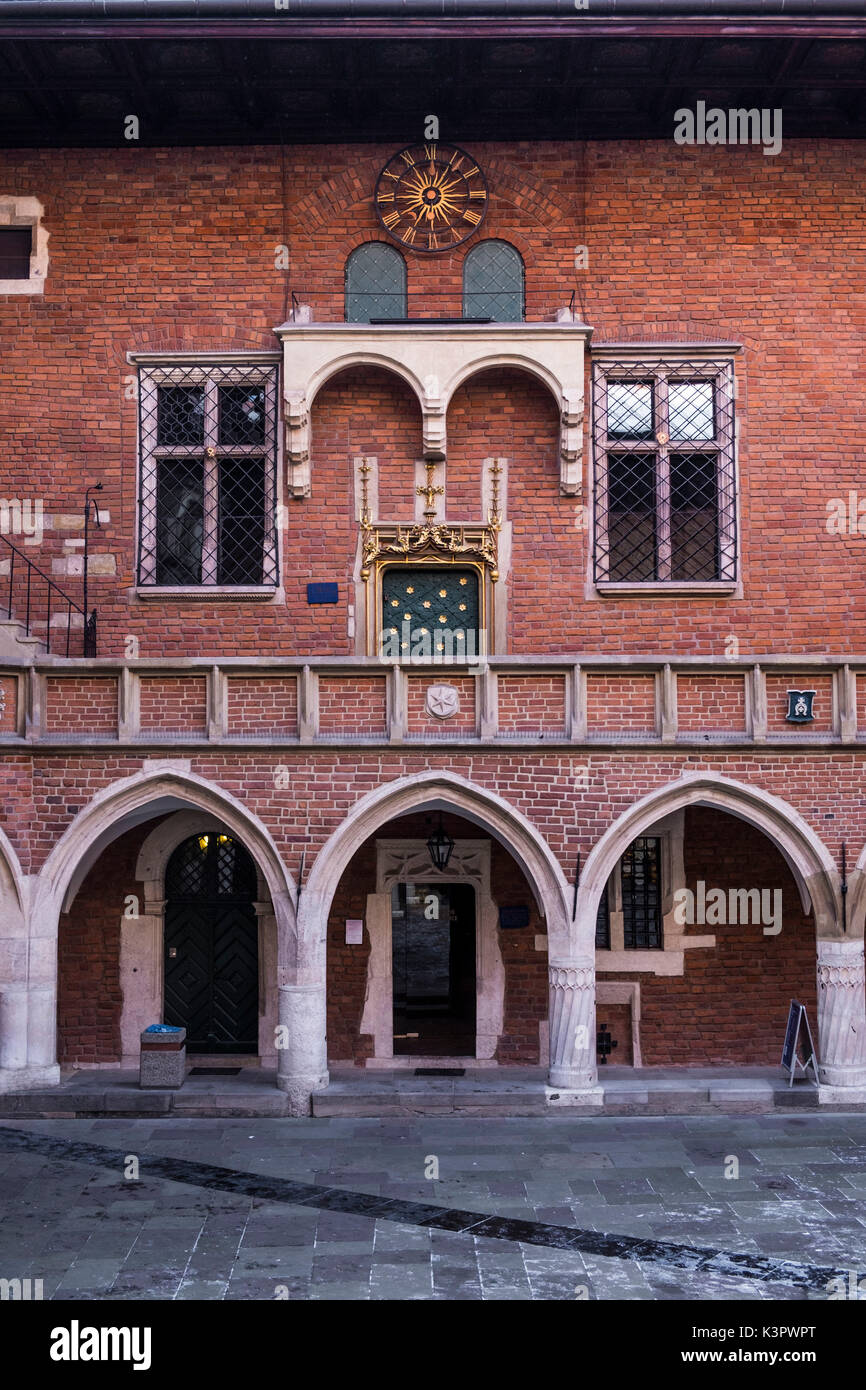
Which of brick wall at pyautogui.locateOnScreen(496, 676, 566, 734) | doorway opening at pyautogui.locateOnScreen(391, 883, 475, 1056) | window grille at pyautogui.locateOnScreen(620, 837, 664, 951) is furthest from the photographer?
doorway opening at pyautogui.locateOnScreen(391, 883, 475, 1056)

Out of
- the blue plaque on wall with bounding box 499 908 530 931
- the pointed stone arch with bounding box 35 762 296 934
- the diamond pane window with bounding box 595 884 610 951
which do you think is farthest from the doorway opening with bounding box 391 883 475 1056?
the pointed stone arch with bounding box 35 762 296 934

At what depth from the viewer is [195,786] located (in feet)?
43.3

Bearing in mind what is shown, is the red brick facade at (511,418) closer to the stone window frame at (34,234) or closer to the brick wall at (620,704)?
the stone window frame at (34,234)

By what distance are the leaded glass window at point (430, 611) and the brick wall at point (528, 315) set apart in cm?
52

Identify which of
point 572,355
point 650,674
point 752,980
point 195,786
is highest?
point 572,355

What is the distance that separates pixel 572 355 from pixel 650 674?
12.9 ft

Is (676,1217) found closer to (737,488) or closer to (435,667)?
(435,667)

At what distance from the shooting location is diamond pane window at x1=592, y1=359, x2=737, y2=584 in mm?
15242

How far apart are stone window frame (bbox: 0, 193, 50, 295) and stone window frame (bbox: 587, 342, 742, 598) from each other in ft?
21.3

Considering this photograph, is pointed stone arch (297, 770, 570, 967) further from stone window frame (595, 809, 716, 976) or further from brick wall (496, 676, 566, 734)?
stone window frame (595, 809, 716, 976)

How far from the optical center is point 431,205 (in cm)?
1533

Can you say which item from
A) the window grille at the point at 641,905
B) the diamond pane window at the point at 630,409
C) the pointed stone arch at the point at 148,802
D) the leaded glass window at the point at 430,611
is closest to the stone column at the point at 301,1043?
the pointed stone arch at the point at 148,802

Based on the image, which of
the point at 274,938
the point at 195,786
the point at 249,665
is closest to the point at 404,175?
the point at 249,665

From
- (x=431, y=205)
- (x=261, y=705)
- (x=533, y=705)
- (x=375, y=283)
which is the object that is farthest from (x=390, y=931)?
(x=431, y=205)
